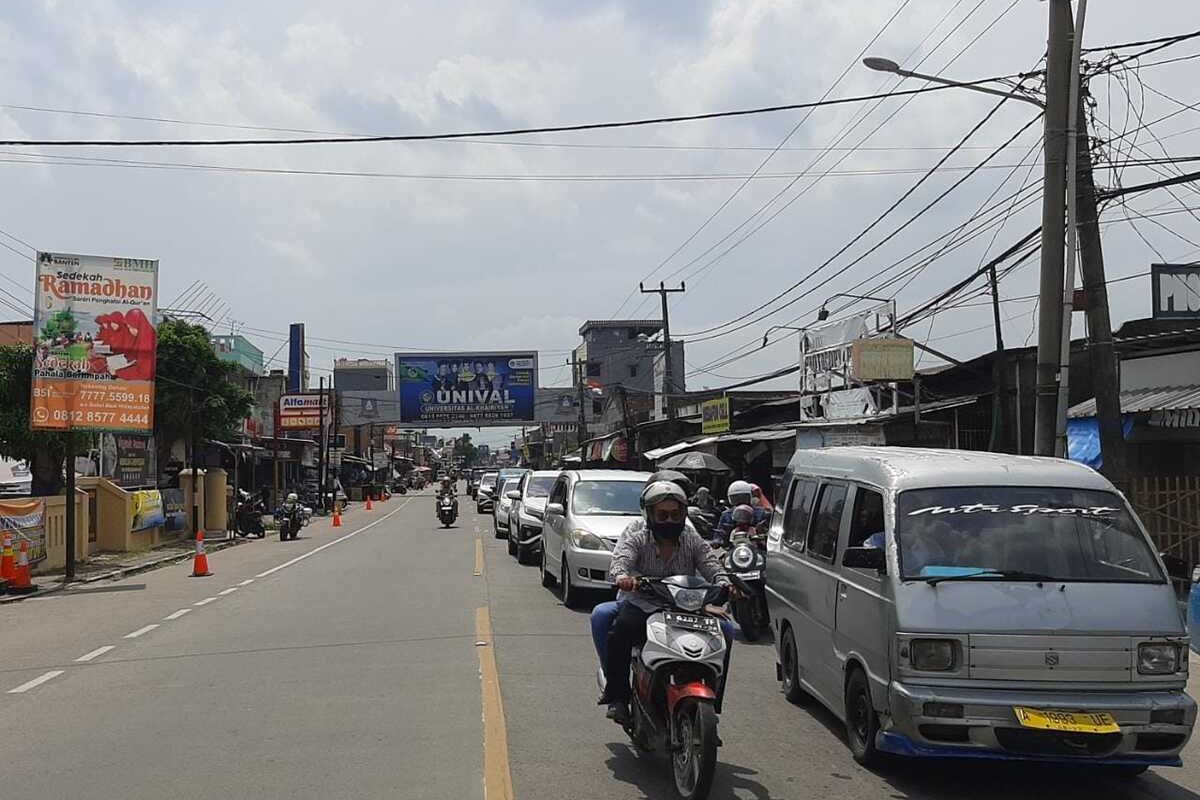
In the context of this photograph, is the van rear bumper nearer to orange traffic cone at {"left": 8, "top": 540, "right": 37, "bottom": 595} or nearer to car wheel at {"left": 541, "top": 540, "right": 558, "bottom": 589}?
car wheel at {"left": 541, "top": 540, "right": 558, "bottom": 589}

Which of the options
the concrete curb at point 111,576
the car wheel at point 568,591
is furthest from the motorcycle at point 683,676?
the concrete curb at point 111,576

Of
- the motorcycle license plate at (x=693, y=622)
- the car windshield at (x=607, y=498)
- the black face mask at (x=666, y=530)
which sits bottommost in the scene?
the motorcycle license plate at (x=693, y=622)

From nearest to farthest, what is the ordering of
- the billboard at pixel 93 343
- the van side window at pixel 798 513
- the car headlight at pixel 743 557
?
the van side window at pixel 798 513, the car headlight at pixel 743 557, the billboard at pixel 93 343

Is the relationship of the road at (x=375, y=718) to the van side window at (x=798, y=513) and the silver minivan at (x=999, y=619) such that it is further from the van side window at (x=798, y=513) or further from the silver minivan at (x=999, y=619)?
the van side window at (x=798, y=513)

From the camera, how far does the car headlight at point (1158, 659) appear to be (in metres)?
6.39

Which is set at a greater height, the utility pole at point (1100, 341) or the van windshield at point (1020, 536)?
the utility pole at point (1100, 341)

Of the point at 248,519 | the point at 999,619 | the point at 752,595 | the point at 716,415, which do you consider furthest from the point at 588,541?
the point at 248,519

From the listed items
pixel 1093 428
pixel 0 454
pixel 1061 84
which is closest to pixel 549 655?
pixel 1061 84

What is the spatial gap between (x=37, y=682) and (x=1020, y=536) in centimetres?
860

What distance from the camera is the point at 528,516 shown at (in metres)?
22.7

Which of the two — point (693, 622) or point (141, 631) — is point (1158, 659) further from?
point (141, 631)

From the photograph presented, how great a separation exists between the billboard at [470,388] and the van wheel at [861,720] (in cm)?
5325

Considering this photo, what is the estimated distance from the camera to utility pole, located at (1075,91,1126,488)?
1280 cm

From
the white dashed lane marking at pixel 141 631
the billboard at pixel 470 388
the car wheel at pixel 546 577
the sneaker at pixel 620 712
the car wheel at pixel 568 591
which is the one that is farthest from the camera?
the billboard at pixel 470 388
